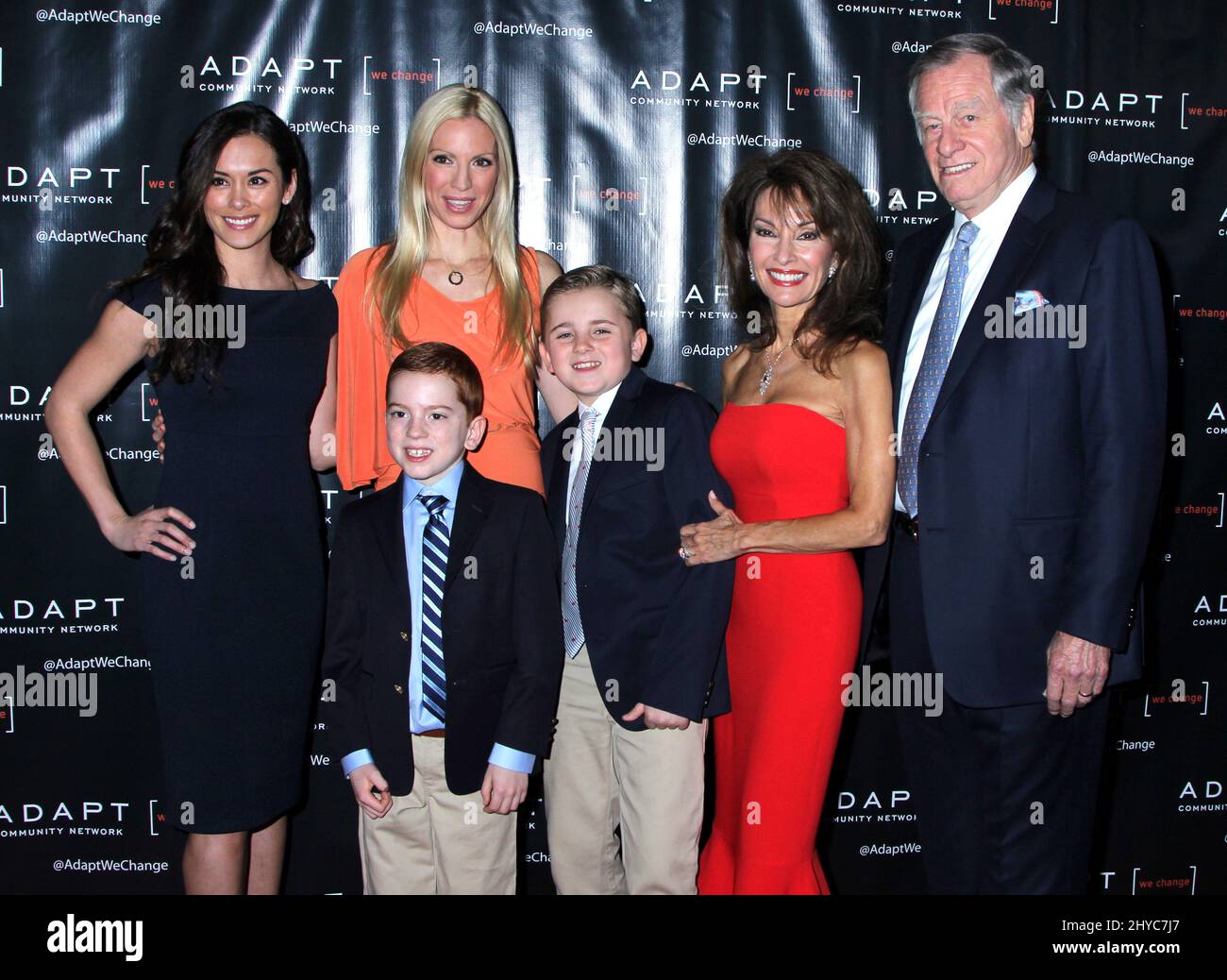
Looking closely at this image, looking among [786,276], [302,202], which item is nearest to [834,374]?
[786,276]

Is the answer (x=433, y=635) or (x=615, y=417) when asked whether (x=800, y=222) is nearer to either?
(x=615, y=417)

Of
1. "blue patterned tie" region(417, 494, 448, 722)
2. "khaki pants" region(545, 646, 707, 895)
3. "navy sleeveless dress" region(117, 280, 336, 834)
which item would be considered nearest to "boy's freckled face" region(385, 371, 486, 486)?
"blue patterned tie" region(417, 494, 448, 722)

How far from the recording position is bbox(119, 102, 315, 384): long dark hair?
2.67 metres

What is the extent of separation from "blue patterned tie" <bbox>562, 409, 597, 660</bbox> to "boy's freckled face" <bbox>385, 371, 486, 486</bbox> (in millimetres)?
341

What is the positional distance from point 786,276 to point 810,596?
84 centimetres

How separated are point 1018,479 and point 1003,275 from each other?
0.49 m

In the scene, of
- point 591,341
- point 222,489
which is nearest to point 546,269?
point 591,341

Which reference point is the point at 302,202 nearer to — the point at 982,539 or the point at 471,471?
the point at 471,471

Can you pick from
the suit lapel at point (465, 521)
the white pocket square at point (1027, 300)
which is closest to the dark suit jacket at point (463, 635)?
the suit lapel at point (465, 521)

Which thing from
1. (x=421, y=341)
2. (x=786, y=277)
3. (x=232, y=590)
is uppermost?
(x=786, y=277)

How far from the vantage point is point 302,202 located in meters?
2.91

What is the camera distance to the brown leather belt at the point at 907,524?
2.49 m

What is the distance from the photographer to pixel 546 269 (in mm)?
3018

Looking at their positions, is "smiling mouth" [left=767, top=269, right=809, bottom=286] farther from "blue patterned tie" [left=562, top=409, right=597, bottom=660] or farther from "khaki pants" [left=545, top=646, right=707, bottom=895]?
"khaki pants" [left=545, top=646, right=707, bottom=895]
